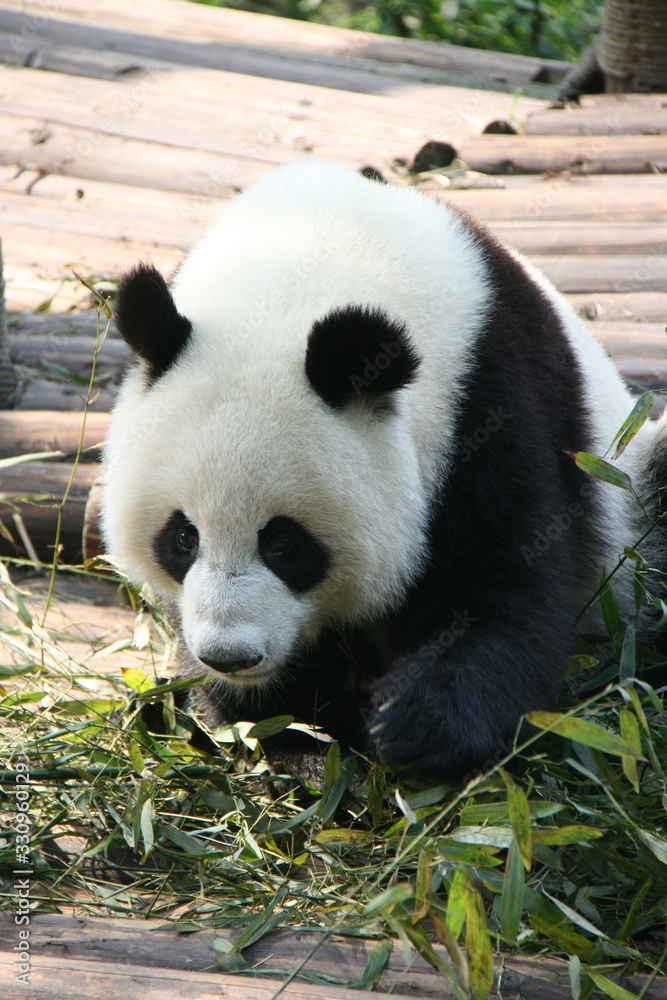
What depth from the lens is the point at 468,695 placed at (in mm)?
2236

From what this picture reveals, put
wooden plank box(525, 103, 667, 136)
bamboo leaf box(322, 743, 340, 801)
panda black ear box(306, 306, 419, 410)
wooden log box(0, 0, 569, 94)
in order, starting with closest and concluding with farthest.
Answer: panda black ear box(306, 306, 419, 410) → bamboo leaf box(322, 743, 340, 801) → wooden plank box(525, 103, 667, 136) → wooden log box(0, 0, 569, 94)

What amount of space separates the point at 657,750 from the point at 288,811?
3.09 feet

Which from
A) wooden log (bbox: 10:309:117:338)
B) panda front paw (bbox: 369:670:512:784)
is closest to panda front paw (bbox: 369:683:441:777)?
panda front paw (bbox: 369:670:512:784)

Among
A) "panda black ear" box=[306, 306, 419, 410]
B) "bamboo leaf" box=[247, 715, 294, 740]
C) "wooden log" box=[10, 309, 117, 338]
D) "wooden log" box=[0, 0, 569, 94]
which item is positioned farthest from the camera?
"wooden log" box=[0, 0, 569, 94]

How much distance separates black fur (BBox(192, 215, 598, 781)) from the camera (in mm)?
2197

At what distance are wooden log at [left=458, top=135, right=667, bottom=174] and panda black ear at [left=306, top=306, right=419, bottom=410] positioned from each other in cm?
358

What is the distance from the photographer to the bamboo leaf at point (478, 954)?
1.67 m

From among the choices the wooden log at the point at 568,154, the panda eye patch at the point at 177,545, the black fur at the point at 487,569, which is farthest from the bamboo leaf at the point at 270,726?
the wooden log at the point at 568,154

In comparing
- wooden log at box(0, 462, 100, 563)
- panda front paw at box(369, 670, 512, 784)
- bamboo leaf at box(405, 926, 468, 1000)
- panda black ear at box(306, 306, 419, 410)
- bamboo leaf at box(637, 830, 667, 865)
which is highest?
panda black ear at box(306, 306, 419, 410)

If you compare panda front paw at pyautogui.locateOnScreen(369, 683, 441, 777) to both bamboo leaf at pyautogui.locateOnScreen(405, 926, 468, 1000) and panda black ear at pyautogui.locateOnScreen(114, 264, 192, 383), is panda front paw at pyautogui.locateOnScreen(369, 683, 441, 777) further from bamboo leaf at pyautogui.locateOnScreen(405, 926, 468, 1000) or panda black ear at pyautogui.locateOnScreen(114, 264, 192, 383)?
panda black ear at pyautogui.locateOnScreen(114, 264, 192, 383)

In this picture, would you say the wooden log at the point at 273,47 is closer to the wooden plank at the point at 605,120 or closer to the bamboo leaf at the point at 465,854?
the wooden plank at the point at 605,120

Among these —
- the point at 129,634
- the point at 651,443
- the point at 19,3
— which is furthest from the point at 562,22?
the point at 129,634

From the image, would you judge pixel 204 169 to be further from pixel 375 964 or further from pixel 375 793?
pixel 375 964

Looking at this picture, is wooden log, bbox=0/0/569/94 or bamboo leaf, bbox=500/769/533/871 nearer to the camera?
bamboo leaf, bbox=500/769/533/871
